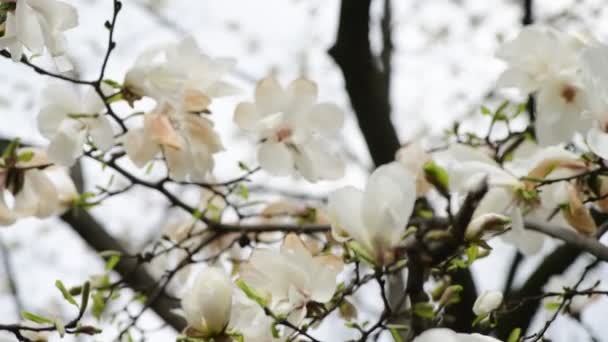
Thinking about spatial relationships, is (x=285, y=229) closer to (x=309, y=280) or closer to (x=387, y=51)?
(x=309, y=280)

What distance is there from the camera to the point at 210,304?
0.52 metres

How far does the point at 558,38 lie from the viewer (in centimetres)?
72

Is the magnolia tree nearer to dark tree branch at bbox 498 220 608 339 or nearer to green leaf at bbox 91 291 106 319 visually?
green leaf at bbox 91 291 106 319

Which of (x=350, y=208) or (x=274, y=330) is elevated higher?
(x=350, y=208)

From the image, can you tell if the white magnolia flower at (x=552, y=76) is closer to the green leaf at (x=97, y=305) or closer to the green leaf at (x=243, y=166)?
the green leaf at (x=243, y=166)

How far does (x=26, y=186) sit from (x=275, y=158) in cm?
30

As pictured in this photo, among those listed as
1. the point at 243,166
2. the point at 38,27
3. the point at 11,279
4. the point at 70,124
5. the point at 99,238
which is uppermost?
the point at 38,27

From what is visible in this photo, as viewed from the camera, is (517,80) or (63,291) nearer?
(63,291)

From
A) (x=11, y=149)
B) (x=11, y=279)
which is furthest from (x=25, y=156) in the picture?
(x=11, y=279)

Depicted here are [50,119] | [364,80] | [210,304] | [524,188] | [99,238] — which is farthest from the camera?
[99,238]

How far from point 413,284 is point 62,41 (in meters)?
0.40

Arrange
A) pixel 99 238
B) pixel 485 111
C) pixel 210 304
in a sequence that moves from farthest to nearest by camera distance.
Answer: pixel 99 238 → pixel 485 111 → pixel 210 304

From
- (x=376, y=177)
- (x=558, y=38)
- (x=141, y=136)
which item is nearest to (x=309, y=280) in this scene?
(x=376, y=177)

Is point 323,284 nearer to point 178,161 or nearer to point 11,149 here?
point 178,161
